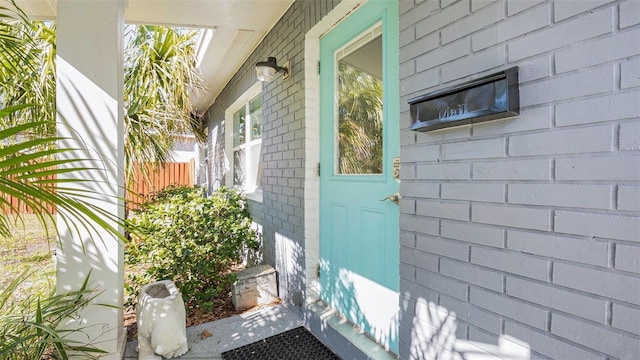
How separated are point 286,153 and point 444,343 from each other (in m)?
2.13

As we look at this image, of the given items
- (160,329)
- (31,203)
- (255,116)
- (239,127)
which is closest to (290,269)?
(160,329)

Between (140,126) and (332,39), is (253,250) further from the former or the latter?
(332,39)

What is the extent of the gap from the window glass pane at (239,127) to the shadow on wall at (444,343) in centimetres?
433

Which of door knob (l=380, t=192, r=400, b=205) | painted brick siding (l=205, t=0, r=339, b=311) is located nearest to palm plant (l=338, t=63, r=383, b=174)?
door knob (l=380, t=192, r=400, b=205)

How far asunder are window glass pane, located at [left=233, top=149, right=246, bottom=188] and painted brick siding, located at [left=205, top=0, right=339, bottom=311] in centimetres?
139

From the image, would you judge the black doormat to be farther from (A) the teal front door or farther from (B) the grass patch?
(B) the grass patch

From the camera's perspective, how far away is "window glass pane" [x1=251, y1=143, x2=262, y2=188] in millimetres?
4503

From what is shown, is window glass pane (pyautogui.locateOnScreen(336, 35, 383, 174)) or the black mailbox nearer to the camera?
the black mailbox

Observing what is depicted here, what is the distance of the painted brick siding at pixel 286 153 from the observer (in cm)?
279

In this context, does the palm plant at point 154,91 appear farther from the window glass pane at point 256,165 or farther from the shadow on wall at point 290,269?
the shadow on wall at point 290,269

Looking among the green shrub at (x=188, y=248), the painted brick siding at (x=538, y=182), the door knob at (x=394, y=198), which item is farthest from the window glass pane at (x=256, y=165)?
the painted brick siding at (x=538, y=182)

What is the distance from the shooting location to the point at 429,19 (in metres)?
1.50

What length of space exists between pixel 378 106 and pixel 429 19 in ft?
2.17

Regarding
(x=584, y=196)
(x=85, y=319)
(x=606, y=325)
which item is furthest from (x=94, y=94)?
(x=606, y=325)
